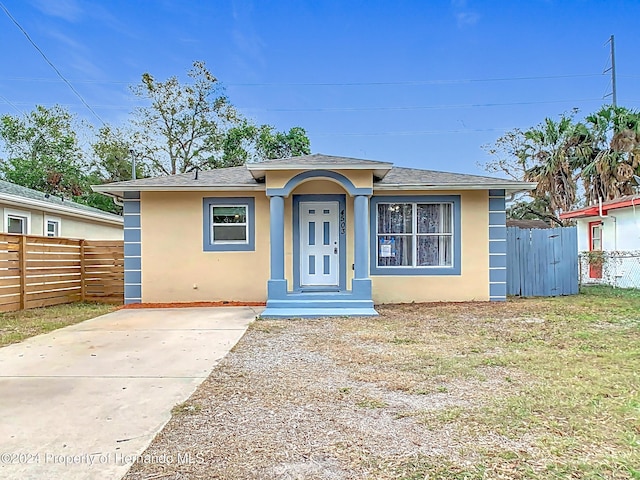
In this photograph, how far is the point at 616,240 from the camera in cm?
1397

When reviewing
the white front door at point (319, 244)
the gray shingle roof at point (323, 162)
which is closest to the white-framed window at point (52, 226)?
the gray shingle roof at point (323, 162)

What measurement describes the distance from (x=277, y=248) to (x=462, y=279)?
14.2 ft

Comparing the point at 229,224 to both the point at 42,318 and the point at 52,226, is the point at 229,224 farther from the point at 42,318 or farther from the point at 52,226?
the point at 52,226

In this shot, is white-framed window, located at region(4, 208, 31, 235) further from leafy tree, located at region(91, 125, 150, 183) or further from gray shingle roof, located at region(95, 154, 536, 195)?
leafy tree, located at region(91, 125, 150, 183)

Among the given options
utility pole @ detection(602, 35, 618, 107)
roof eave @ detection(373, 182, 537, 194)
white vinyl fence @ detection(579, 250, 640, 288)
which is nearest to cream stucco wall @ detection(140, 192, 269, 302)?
roof eave @ detection(373, 182, 537, 194)

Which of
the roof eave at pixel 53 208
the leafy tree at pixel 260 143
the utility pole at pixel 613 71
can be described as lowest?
the roof eave at pixel 53 208

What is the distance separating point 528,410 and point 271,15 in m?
17.9

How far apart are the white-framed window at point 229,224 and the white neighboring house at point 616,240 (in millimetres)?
10868

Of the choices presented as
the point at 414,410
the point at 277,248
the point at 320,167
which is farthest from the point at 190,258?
the point at 414,410

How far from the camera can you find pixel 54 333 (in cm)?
672

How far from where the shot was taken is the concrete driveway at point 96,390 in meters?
2.69

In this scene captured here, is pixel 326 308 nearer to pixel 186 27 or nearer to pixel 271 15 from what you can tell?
pixel 271 15

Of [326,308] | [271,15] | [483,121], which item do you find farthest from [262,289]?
[483,121]

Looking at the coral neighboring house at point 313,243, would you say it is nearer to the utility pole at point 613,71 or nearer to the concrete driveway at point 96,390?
the concrete driveway at point 96,390
